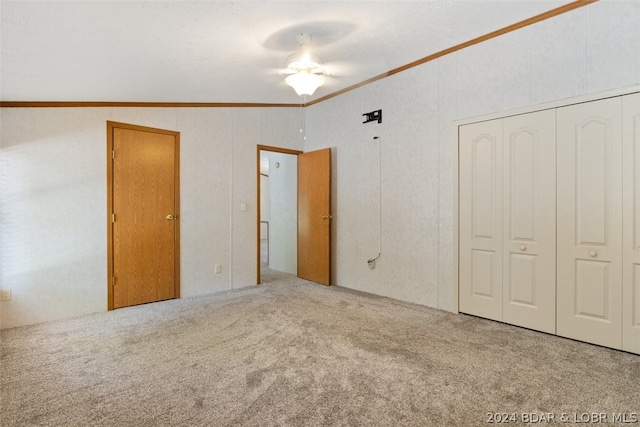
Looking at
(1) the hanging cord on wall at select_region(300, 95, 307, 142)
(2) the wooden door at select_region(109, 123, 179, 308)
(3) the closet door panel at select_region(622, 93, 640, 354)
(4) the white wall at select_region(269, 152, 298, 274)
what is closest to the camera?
(3) the closet door panel at select_region(622, 93, 640, 354)

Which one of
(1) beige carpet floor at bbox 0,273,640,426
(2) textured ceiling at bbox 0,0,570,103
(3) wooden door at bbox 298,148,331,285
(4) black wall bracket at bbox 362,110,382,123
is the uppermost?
(2) textured ceiling at bbox 0,0,570,103

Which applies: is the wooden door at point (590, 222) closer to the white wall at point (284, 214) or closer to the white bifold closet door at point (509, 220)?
the white bifold closet door at point (509, 220)

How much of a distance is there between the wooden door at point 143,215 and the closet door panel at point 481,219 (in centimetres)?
344

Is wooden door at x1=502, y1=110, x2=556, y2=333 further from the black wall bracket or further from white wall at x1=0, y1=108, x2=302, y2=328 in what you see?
white wall at x1=0, y1=108, x2=302, y2=328

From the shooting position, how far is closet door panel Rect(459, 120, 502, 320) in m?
3.24

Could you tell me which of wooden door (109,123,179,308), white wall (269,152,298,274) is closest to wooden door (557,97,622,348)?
white wall (269,152,298,274)

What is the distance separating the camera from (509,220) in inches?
124

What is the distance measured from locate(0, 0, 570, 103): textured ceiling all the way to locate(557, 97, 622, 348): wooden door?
1058 mm

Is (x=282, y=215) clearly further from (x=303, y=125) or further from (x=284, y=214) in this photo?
(x=303, y=125)

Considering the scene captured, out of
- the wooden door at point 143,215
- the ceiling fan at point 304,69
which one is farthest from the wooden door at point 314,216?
the wooden door at point 143,215

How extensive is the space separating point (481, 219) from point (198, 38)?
311 cm

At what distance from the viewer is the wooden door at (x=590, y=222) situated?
2.60 meters

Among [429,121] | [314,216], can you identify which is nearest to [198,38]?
[429,121]

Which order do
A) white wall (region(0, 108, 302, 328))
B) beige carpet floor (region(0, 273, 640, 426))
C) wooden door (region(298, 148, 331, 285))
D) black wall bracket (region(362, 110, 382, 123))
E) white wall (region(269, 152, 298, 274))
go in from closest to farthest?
1. beige carpet floor (region(0, 273, 640, 426))
2. white wall (region(0, 108, 302, 328))
3. black wall bracket (region(362, 110, 382, 123))
4. wooden door (region(298, 148, 331, 285))
5. white wall (region(269, 152, 298, 274))
